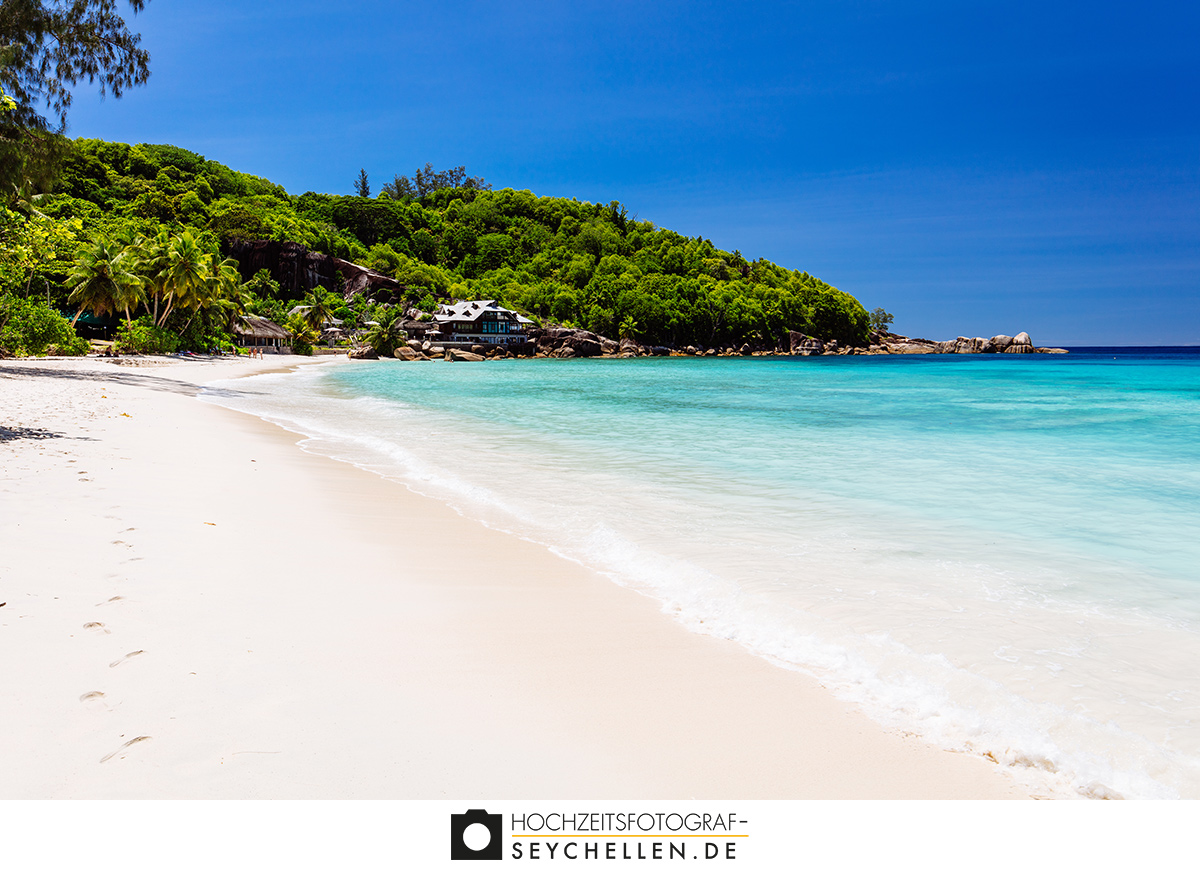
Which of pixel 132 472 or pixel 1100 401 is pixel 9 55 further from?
pixel 1100 401

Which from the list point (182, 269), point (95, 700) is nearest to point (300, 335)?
point (182, 269)

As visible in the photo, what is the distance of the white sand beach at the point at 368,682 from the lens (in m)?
2.31

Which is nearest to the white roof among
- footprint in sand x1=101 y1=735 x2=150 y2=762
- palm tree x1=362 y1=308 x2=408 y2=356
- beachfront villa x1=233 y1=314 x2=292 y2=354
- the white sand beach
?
palm tree x1=362 y1=308 x2=408 y2=356

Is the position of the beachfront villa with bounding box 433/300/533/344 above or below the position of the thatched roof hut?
above

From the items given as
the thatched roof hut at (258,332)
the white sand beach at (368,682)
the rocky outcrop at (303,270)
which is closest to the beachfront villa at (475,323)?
the rocky outcrop at (303,270)

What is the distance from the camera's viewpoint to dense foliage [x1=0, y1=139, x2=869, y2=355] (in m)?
89.6

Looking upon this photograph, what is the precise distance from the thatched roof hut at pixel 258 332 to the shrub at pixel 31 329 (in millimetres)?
29340

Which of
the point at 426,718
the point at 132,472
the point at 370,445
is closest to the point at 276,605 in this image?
the point at 426,718

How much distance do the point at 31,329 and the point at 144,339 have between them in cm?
1276

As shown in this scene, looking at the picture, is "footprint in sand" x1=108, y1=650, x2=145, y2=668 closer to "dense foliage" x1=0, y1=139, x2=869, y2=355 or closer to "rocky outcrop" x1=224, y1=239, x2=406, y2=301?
"dense foliage" x1=0, y1=139, x2=869, y2=355

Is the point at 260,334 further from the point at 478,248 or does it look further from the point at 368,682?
the point at 478,248

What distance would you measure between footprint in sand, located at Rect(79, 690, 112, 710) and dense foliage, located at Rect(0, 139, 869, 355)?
182 ft

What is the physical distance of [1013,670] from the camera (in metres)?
3.55

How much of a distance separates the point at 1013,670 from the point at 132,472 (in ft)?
27.5
